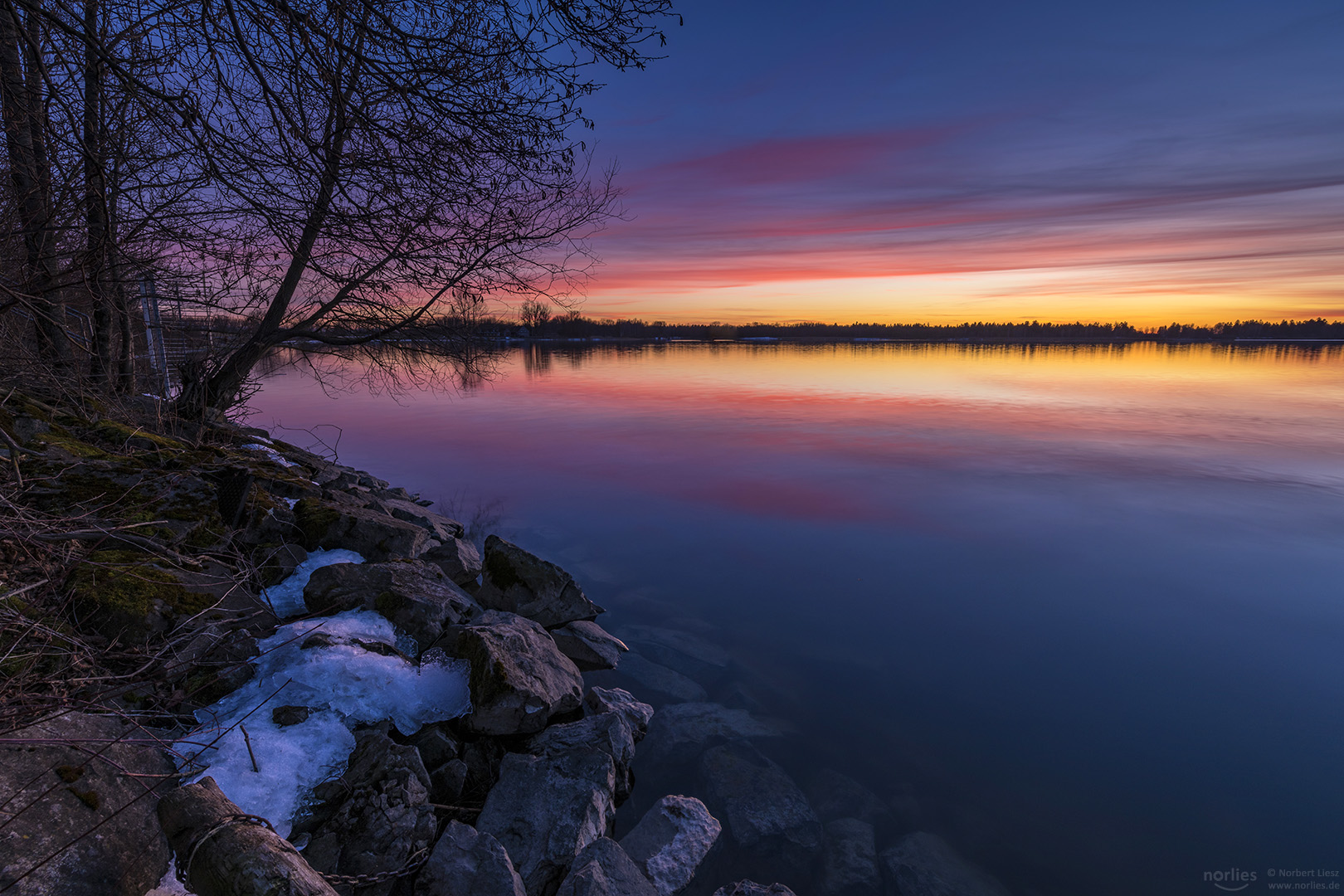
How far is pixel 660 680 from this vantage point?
5.85 meters

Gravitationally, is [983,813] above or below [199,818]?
below

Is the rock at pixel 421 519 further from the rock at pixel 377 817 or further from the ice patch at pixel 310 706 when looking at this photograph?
the rock at pixel 377 817

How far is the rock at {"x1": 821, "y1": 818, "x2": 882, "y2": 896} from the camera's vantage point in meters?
3.79

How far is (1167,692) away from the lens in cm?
589

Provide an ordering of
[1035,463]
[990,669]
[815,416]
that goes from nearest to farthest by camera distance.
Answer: [990,669] < [1035,463] < [815,416]

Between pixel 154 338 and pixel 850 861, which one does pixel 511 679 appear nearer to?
pixel 850 861

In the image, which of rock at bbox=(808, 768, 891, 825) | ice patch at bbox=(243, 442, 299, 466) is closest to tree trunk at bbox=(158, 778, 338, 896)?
rock at bbox=(808, 768, 891, 825)

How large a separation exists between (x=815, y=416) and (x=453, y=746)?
19.7 meters

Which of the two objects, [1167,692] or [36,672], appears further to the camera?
[1167,692]

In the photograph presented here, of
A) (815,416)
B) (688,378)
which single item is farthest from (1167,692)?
(688,378)

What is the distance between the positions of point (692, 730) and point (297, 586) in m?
3.38

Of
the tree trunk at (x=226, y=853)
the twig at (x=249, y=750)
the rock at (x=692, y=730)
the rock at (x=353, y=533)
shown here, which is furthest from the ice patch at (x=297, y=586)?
the rock at (x=692, y=730)

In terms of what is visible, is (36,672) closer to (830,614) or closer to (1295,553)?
(830,614)

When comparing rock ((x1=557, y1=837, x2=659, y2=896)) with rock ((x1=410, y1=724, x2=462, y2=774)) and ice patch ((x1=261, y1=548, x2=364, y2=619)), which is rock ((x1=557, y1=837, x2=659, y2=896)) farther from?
ice patch ((x1=261, y1=548, x2=364, y2=619))
